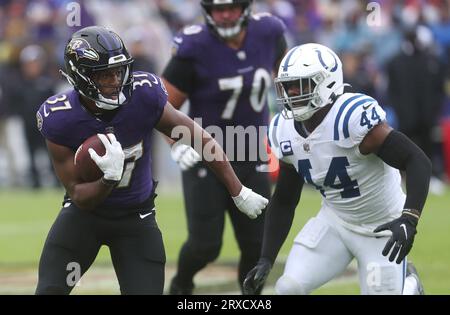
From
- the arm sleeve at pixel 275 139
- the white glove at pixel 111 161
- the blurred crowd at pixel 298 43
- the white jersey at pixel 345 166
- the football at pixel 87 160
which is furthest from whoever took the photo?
the blurred crowd at pixel 298 43

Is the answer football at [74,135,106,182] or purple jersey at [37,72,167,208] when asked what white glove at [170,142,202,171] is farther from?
football at [74,135,106,182]

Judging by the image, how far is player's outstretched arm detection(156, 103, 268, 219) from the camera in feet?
17.0

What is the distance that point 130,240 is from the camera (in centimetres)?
519

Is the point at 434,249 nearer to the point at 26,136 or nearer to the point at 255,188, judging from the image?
the point at 255,188

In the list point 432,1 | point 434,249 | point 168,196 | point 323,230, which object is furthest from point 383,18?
point 323,230

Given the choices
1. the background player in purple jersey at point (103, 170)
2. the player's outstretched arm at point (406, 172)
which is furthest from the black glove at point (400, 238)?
the background player in purple jersey at point (103, 170)

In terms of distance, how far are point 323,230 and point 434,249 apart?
12.3ft

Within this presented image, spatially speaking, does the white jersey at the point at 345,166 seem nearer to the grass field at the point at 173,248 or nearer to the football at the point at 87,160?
the football at the point at 87,160

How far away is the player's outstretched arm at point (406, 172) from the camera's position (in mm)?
4879

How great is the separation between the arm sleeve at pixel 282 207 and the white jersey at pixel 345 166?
0.08 meters

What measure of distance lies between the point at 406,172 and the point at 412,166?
1.7 inches

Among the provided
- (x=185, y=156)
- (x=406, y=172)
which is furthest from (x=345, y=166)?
(x=185, y=156)

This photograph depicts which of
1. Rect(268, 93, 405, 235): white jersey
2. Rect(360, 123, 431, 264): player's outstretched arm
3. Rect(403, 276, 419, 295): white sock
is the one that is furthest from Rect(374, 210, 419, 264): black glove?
Rect(403, 276, 419, 295): white sock

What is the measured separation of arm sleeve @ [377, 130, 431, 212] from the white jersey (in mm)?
174
